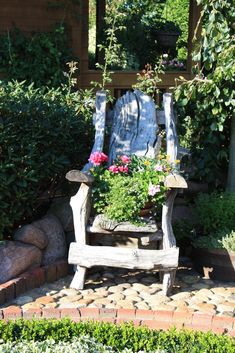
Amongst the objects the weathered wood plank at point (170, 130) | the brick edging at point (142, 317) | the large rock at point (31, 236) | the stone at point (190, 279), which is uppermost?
the weathered wood plank at point (170, 130)

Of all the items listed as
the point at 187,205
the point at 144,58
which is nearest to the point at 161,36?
the point at 144,58

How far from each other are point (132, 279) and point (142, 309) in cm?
67

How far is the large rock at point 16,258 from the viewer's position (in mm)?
4328

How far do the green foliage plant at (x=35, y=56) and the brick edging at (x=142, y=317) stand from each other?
368 centimetres

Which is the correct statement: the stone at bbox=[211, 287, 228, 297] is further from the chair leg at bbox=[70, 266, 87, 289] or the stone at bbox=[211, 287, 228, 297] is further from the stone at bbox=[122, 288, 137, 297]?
the chair leg at bbox=[70, 266, 87, 289]

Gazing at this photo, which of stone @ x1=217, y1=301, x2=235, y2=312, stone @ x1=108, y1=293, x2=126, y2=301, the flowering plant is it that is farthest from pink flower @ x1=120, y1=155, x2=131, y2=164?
stone @ x1=217, y1=301, x2=235, y2=312

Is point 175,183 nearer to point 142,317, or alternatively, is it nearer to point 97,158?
point 97,158

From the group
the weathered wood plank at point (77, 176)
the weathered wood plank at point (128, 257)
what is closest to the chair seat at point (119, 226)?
the weathered wood plank at point (128, 257)

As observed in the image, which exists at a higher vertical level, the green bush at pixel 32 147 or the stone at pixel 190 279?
the green bush at pixel 32 147

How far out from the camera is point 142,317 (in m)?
3.91

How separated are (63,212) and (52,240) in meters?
0.36

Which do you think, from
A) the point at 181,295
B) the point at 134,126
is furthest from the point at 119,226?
the point at 134,126

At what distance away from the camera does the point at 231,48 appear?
483cm

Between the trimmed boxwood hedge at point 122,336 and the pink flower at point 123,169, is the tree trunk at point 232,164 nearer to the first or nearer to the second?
the pink flower at point 123,169
